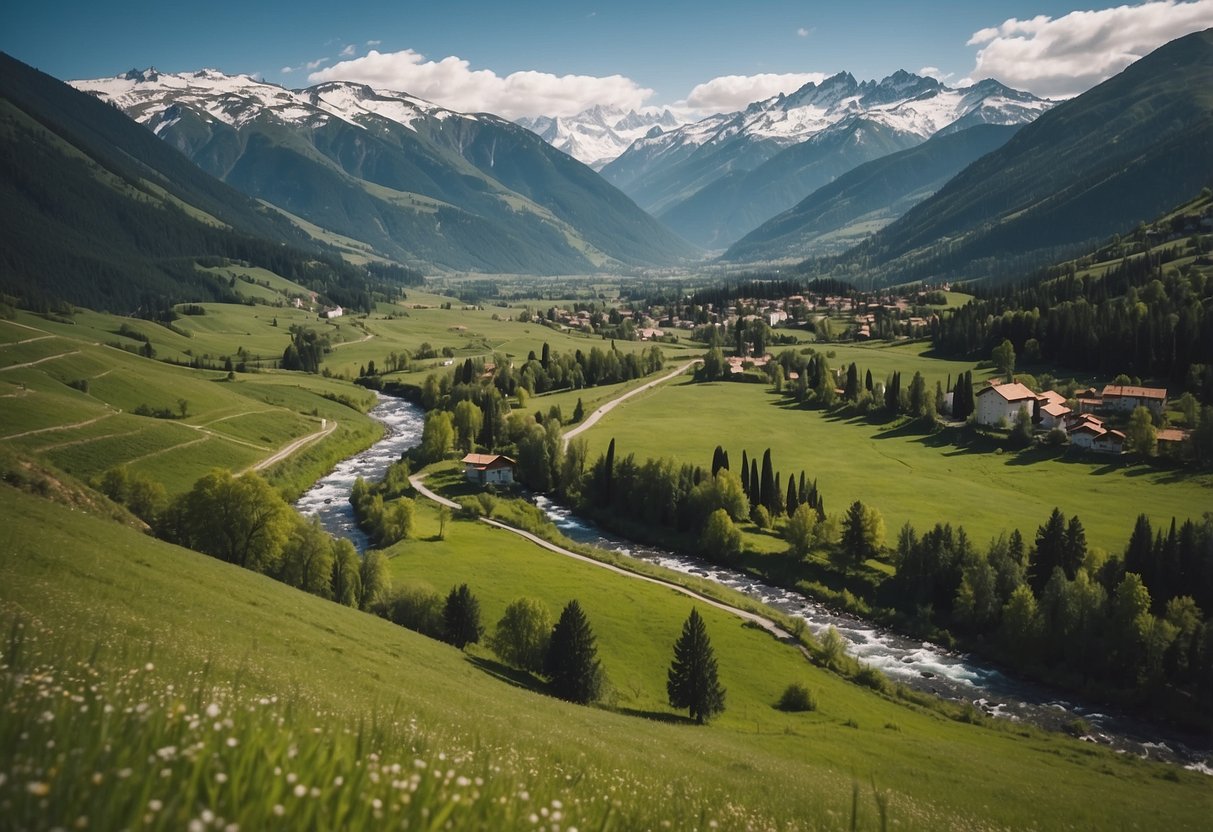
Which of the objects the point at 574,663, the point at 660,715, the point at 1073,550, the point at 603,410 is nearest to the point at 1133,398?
the point at 1073,550

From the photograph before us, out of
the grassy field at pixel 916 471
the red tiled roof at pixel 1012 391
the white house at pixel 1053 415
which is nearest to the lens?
the grassy field at pixel 916 471

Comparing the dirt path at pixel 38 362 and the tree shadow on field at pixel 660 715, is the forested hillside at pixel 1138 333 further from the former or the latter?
the dirt path at pixel 38 362

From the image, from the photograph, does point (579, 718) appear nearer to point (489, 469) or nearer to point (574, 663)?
point (574, 663)

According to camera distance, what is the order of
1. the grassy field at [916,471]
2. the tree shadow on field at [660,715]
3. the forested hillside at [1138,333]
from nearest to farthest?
the tree shadow on field at [660,715] → the grassy field at [916,471] → the forested hillside at [1138,333]

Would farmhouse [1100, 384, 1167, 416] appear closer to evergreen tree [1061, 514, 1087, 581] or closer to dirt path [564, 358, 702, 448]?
evergreen tree [1061, 514, 1087, 581]

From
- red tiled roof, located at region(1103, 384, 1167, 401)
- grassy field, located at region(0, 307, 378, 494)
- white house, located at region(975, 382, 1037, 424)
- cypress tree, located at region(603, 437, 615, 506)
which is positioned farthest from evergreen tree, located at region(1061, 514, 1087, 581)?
grassy field, located at region(0, 307, 378, 494)

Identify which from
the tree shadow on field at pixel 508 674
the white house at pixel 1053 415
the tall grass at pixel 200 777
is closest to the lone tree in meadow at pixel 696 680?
the tree shadow on field at pixel 508 674
